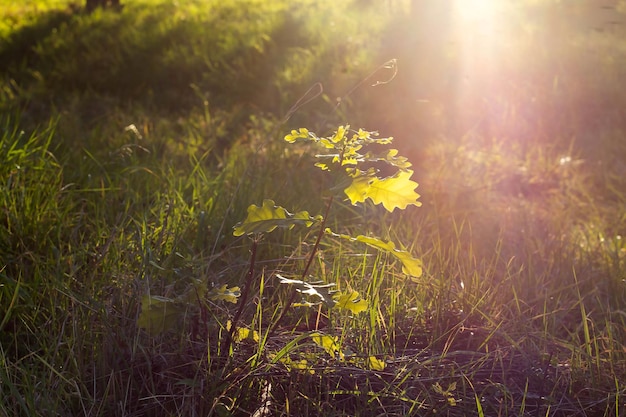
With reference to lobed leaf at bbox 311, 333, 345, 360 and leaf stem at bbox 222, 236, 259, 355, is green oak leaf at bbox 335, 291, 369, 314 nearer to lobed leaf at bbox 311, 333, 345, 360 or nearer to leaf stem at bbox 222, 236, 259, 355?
lobed leaf at bbox 311, 333, 345, 360

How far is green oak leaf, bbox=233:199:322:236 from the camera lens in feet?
5.83

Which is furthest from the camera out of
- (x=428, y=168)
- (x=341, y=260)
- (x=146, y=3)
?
(x=146, y=3)

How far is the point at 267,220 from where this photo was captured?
180 centimetres

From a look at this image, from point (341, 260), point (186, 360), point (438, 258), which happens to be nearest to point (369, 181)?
point (186, 360)

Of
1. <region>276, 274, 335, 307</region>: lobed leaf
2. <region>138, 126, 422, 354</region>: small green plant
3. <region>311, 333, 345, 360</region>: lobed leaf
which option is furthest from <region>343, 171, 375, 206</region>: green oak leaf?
<region>311, 333, 345, 360</region>: lobed leaf

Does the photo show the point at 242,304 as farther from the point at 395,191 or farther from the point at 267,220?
the point at 395,191

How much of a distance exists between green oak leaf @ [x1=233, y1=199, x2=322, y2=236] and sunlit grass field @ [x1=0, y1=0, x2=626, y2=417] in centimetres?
11

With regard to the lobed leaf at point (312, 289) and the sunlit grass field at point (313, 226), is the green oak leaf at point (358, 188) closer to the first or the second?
the sunlit grass field at point (313, 226)

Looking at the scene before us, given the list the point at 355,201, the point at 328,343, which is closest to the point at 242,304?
the point at 328,343

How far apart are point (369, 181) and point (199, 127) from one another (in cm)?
379

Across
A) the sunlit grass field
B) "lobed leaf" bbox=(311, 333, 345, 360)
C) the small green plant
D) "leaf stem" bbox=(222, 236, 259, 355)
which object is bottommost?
the sunlit grass field

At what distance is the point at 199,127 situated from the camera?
544 centimetres

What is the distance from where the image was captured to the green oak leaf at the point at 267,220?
1776 millimetres

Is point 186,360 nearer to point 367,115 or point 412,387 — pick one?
point 412,387
